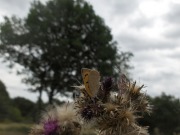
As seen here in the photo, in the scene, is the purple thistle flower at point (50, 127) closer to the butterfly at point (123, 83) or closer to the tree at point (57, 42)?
the butterfly at point (123, 83)

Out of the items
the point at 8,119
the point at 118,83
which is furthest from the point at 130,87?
the point at 8,119

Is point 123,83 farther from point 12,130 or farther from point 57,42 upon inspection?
point 57,42

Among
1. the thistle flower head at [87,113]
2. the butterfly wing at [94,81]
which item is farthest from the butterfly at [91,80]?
the thistle flower head at [87,113]

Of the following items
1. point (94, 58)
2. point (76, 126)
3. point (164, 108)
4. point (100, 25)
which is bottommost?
point (76, 126)

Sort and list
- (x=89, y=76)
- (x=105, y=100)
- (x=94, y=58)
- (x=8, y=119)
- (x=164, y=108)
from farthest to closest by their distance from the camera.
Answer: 1. (x=94, y=58)
2. (x=8, y=119)
3. (x=164, y=108)
4. (x=105, y=100)
5. (x=89, y=76)

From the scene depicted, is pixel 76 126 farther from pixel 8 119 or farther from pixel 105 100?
pixel 8 119

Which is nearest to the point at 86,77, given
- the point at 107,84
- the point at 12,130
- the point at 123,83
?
the point at 107,84

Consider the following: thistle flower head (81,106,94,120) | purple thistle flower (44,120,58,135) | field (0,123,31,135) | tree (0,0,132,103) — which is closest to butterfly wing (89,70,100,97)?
thistle flower head (81,106,94,120)

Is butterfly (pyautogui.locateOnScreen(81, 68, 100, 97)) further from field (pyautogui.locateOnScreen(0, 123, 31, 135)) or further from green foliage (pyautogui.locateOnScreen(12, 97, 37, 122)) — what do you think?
green foliage (pyautogui.locateOnScreen(12, 97, 37, 122))
